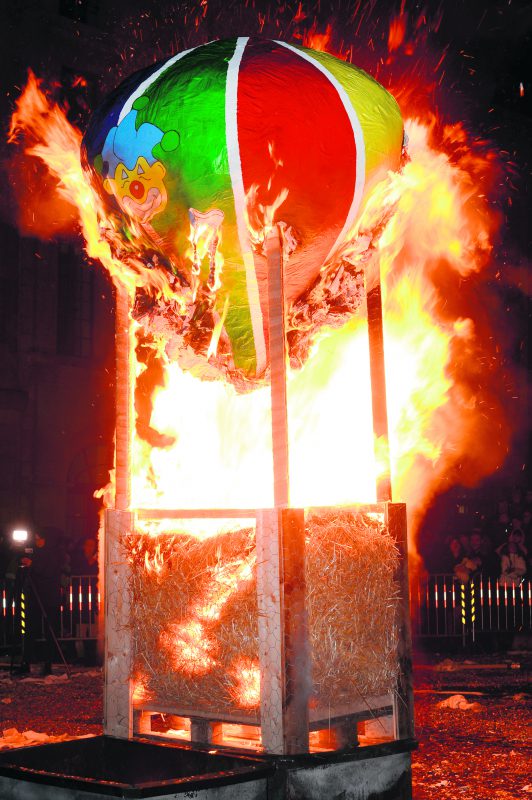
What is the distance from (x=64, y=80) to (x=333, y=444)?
862 inches

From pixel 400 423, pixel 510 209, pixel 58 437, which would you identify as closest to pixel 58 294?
pixel 58 437

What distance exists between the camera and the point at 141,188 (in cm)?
528

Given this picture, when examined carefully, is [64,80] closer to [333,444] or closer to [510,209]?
[510,209]

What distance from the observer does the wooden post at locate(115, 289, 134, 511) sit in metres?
5.99

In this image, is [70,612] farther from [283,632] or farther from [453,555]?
[283,632]

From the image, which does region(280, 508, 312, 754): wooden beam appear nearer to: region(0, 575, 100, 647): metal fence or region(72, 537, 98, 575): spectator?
region(0, 575, 100, 647): metal fence

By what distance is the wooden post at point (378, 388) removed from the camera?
6031mm

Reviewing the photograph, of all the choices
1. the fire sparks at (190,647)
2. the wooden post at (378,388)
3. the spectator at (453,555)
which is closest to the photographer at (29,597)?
the spectator at (453,555)

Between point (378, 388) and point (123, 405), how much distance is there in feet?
5.40

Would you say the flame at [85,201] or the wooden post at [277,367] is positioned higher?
the flame at [85,201]

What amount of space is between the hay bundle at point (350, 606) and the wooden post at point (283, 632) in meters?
0.18

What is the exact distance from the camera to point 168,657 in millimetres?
5570

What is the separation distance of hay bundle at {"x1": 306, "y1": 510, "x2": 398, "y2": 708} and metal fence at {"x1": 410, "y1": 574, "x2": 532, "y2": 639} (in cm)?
988

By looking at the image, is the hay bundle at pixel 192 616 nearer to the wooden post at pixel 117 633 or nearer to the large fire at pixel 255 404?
the wooden post at pixel 117 633
